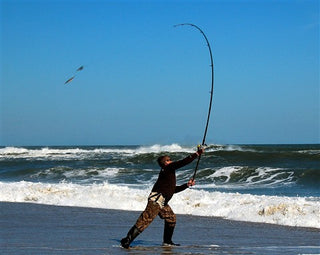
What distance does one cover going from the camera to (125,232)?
29.6ft

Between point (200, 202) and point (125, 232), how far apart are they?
348cm

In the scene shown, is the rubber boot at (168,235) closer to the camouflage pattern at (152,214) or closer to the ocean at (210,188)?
the camouflage pattern at (152,214)

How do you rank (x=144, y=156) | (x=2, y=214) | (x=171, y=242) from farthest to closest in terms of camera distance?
1. (x=144, y=156)
2. (x=2, y=214)
3. (x=171, y=242)

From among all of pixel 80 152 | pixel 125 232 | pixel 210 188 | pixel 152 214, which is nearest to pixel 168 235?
pixel 152 214

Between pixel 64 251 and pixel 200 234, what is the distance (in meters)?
2.50

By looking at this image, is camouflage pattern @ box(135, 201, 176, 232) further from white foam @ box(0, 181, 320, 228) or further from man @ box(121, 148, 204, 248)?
white foam @ box(0, 181, 320, 228)

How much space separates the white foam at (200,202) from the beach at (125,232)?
0.58m

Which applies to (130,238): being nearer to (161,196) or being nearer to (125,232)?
(161,196)

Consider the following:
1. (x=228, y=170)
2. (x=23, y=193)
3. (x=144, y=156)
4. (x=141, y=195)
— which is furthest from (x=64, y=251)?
(x=144, y=156)

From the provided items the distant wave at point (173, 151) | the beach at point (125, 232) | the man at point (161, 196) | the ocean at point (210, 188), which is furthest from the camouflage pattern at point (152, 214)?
the distant wave at point (173, 151)

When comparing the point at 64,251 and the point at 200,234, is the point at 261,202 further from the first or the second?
the point at 64,251

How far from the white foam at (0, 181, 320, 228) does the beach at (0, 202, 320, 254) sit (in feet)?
1.90

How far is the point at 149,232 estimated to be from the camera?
358 inches

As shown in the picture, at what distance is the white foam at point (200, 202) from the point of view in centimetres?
1055
